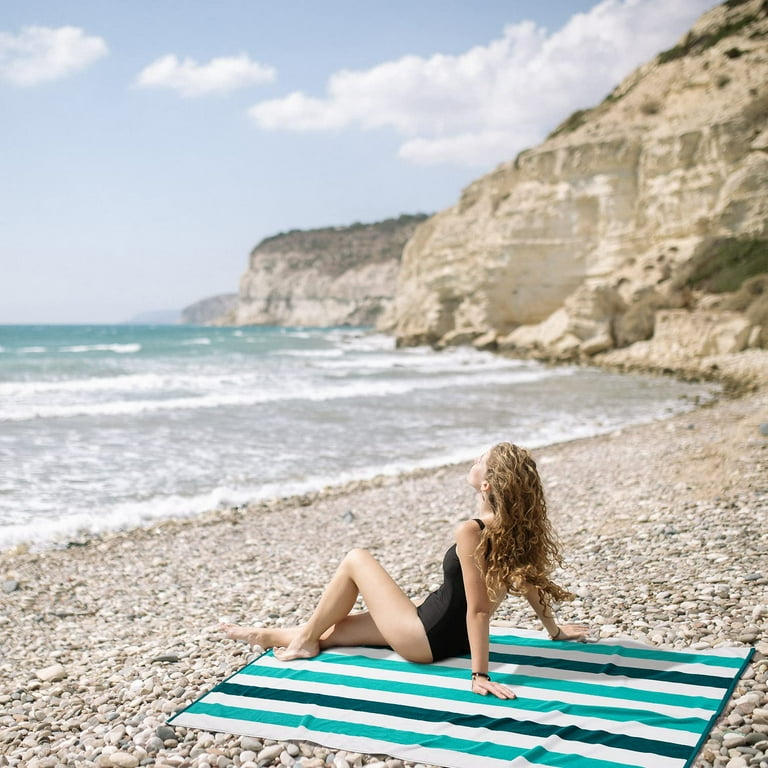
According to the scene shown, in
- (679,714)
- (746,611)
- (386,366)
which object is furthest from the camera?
(386,366)

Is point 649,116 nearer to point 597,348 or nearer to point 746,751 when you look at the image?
point 597,348

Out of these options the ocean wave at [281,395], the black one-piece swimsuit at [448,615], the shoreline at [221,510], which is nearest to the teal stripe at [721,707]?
the black one-piece swimsuit at [448,615]

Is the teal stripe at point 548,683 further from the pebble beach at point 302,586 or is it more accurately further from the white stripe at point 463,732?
the white stripe at point 463,732

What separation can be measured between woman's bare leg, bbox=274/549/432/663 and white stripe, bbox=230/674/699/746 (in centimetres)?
30

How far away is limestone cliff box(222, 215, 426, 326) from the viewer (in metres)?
119

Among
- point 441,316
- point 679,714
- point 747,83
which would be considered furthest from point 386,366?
point 679,714

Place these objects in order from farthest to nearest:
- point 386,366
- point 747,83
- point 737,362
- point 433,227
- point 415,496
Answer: point 433,227, point 386,366, point 747,83, point 737,362, point 415,496

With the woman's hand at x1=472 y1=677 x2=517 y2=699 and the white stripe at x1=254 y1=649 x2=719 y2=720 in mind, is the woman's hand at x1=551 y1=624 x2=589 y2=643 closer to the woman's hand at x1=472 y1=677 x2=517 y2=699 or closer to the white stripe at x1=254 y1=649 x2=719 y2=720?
the white stripe at x1=254 y1=649 x2=719 y2=720

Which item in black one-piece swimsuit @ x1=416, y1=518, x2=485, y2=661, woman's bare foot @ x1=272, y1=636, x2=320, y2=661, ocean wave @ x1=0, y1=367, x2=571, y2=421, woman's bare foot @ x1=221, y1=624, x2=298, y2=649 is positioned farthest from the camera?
ocean wave @ x1=0, y1=367, x2=571, y2=421

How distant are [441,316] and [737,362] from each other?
2558 centimetres

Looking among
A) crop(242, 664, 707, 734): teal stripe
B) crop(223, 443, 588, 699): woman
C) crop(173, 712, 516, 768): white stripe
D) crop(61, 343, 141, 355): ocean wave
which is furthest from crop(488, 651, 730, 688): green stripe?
crop(61, 343, 141, 355): ocean wave

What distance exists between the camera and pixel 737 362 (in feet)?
72.4

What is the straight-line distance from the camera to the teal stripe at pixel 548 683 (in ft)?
10.5

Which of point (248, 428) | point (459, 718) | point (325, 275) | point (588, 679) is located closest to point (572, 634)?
point (588, 679)
